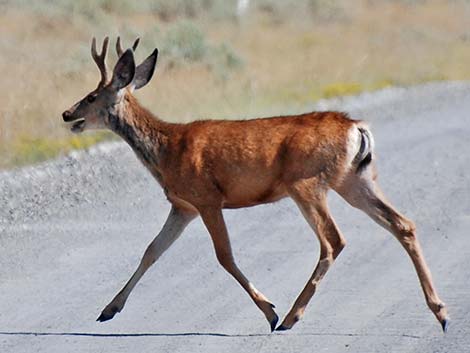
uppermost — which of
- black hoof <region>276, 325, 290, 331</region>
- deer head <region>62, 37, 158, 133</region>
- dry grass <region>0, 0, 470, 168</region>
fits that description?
deer head <region>62, 37, 158, 133</region>

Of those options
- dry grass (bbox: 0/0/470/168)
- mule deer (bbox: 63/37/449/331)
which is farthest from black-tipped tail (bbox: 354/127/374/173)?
dry grass (bbox: 0/0/470/168)

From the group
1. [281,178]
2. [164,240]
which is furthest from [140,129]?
[281,178]

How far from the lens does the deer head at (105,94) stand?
32.8ft

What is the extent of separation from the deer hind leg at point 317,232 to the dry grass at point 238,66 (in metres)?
7.60

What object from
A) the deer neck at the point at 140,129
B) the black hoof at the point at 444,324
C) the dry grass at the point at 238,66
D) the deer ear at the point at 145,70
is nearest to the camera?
the black hoof at the point at 444,324

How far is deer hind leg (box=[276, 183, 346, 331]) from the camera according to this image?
895 centimetres

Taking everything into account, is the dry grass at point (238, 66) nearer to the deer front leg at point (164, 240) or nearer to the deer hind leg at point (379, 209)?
the deer front leg at point (164, 240)

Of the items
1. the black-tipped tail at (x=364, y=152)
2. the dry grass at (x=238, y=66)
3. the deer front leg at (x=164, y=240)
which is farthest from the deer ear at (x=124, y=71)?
the dry grass at (x=238, y=66)

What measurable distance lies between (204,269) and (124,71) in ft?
6.06

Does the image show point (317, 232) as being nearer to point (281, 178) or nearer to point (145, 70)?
point (281, 178)

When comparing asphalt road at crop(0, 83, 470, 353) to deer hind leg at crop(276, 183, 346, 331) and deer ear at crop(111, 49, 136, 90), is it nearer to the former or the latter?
deer hind leg at crop(276, 183, 346, 331)

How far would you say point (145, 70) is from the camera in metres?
10.2

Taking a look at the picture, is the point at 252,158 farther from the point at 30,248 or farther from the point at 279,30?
the point at 279,30

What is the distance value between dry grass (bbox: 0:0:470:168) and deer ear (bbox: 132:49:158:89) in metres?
6.04
